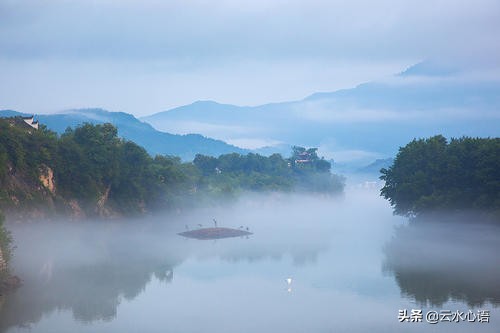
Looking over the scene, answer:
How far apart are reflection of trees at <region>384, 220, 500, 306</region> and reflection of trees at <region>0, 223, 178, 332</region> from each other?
62.2 feet

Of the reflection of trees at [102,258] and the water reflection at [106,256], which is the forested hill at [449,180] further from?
the reflection of trees at [102,258]

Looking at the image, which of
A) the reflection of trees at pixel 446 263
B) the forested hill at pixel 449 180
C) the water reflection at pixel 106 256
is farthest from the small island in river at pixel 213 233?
the forested hill at pixel 449 180

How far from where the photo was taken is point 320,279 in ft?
188

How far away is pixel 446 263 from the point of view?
207ft

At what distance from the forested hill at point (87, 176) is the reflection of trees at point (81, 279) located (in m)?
8.59

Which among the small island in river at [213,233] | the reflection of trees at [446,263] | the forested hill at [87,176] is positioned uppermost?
the forested hill at [87,176]

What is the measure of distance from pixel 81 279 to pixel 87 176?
127 ft

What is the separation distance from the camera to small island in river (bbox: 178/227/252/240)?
3383 inches

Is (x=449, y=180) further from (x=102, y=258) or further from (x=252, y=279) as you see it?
(x=102, y=258)

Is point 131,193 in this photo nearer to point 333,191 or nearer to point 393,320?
point 393,320

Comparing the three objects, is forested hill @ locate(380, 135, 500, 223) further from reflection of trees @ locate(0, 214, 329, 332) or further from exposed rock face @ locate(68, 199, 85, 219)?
exposed rock face @ locate(68, 199, 85, 219)

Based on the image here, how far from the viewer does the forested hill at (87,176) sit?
8319cm

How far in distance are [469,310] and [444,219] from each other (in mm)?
46142

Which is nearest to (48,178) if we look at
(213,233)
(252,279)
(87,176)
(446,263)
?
(87,176)
